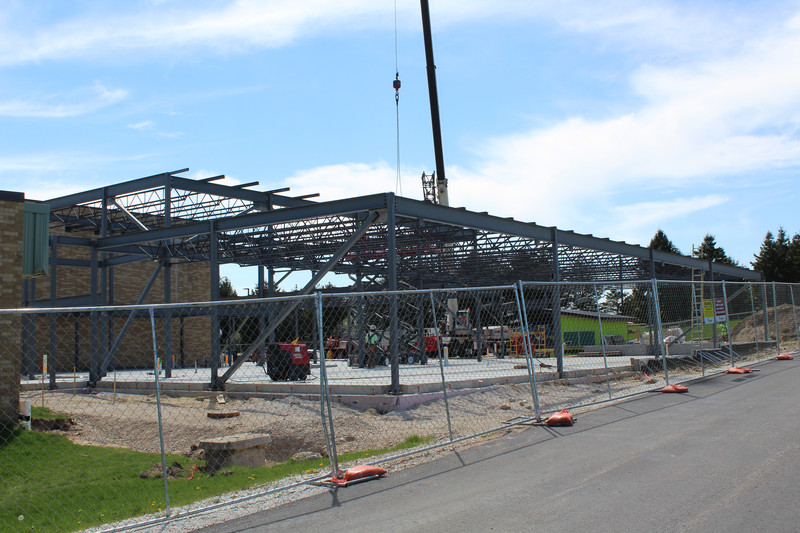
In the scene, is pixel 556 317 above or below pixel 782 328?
above

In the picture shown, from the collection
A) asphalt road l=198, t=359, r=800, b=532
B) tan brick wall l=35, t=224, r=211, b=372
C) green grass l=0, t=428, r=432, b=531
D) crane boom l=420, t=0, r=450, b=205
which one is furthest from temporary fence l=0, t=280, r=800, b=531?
crane boom l=420, t=0, r=450, b=205

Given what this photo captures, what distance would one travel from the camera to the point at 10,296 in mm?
12625

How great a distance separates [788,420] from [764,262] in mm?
56164

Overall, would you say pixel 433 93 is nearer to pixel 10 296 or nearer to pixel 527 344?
pixel 10 296

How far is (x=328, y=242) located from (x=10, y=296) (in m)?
11.8

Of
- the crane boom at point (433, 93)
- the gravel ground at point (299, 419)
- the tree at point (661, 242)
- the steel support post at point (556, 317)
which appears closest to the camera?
the gravel ground at point (299, 419)

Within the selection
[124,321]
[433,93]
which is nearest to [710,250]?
[433,93]

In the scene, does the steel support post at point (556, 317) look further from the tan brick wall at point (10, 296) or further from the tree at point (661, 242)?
the tree at point (661, 242)

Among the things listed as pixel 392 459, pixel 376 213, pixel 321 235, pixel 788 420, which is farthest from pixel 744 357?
pixel 392 459

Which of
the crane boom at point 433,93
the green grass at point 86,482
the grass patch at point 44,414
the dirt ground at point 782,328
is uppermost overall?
the crane boom at point 433,93

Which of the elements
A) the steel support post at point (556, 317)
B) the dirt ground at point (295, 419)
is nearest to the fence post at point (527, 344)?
the steel support post at point (556, 317)

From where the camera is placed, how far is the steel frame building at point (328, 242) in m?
17.3

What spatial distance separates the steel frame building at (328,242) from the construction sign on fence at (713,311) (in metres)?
4.24

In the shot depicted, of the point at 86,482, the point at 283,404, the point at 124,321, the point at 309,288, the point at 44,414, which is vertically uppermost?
the point at 309,288
